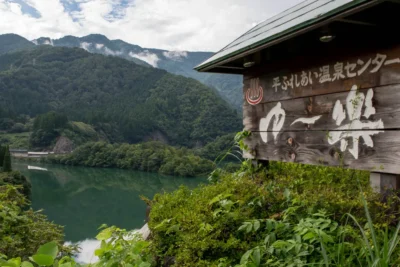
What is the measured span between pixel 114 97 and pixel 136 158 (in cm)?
3818

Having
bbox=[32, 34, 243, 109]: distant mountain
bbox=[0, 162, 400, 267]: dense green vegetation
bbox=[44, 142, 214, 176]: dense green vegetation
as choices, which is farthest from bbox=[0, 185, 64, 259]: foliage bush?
bbox=[32, 34, 243, 109]: distant mountain

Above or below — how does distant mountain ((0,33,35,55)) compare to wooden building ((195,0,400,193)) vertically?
above

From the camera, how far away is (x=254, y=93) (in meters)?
2.79

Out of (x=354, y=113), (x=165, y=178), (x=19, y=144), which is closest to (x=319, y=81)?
(x=354, y=113)

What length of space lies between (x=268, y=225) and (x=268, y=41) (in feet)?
3.46

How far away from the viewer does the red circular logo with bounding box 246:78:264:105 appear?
2.71m

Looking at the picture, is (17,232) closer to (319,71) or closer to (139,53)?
(319,71)

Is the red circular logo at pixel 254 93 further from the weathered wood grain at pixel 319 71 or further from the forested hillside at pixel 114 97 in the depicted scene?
the forested hillside at pixel 114 97

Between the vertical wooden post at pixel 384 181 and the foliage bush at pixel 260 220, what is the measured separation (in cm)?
6

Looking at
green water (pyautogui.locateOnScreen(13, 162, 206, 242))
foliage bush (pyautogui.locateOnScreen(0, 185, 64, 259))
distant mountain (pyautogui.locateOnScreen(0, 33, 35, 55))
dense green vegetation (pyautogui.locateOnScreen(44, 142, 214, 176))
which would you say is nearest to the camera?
foliage bush (pyautogui.locateOnScreen(0, 185, 64, 259))

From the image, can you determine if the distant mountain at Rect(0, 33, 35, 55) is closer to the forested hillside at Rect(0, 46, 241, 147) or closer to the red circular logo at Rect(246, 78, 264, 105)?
the forested hillside at Rect(0, 46, 241, 147)

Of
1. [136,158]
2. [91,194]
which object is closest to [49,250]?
[91,194]

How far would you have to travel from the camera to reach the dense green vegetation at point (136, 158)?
32.7 m

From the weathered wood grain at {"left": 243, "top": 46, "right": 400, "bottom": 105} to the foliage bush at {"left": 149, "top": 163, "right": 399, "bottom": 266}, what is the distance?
0.61 meters
